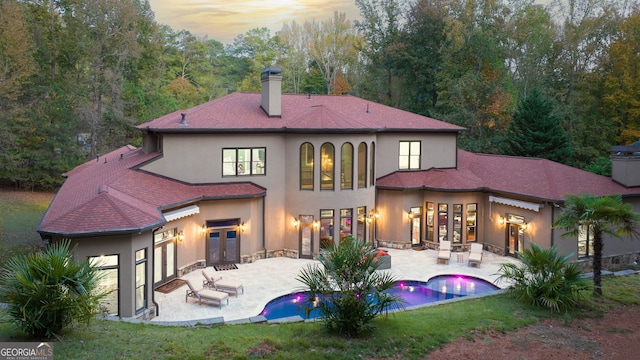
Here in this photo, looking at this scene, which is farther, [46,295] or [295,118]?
[295,118]

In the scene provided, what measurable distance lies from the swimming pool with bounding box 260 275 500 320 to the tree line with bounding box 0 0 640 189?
16547 millimetres

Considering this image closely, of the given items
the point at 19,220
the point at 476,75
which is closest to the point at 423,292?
the point at 19,220

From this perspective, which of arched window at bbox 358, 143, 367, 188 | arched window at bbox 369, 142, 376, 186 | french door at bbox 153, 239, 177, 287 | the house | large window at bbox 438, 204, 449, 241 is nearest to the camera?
french door at bbox 153, 239, 177, 287

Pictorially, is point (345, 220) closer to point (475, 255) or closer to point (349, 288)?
point (475, 255)

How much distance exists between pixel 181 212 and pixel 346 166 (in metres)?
7.89

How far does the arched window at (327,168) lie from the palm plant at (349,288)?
11283mm

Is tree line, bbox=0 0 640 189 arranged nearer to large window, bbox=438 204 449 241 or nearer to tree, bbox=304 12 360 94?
tree, bbox=304 12 360 94

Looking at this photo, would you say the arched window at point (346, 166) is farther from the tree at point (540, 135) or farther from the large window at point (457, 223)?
the tree at point (540, 135)

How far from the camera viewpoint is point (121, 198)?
1531 centimetres

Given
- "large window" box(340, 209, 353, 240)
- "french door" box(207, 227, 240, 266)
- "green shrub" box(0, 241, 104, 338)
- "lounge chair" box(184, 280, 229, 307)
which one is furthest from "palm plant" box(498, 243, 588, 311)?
"french door" box(207, 227, 240, 266)

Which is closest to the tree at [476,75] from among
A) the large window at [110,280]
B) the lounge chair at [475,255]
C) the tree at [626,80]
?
the tree at [626,80]

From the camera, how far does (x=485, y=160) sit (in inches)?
1037

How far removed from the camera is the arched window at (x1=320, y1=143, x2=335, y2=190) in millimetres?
21734

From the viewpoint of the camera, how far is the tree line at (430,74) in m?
34.4
